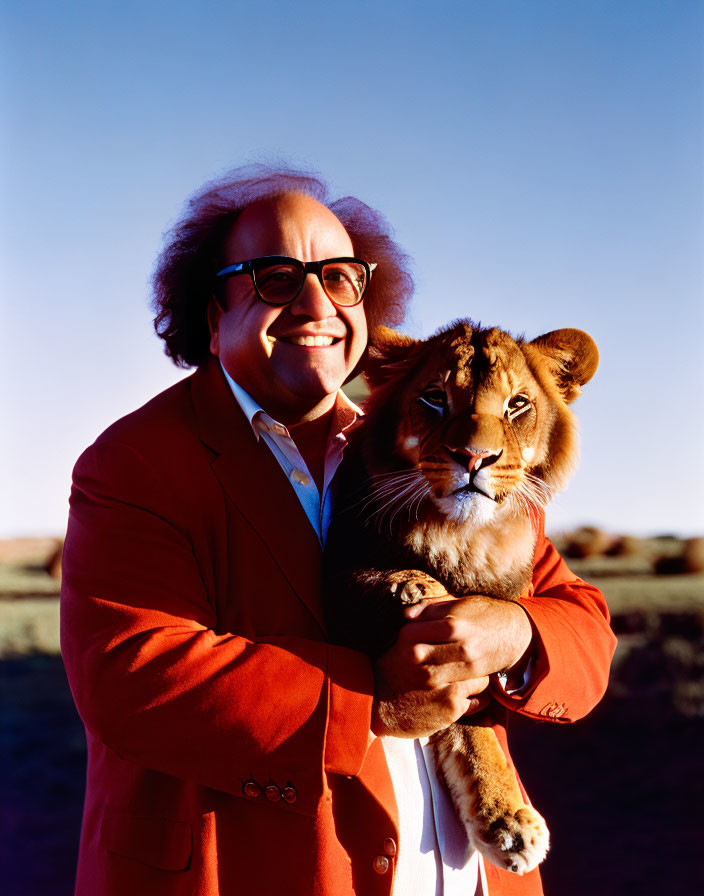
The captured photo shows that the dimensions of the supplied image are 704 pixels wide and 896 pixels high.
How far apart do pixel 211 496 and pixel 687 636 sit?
14.6 meters

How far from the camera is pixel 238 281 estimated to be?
2.56 m

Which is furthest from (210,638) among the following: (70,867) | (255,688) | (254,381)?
(70,867)

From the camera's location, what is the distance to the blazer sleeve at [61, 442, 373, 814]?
1.93 meters

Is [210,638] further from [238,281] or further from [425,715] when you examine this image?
[238,281]

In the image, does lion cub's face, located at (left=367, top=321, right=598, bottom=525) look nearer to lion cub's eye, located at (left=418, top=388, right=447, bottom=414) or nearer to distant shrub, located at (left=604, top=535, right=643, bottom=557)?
lion cub's eye, located at (left=418, top=388, right=447, bottom=414)

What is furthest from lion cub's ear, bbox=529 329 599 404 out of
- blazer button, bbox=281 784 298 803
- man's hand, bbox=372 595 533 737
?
blazer button, bbox=281 784 298 803

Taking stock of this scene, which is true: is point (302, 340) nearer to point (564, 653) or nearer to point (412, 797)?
point (564, 653)

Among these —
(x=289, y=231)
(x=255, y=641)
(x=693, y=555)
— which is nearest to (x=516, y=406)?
Answer: (x=289, y=231)

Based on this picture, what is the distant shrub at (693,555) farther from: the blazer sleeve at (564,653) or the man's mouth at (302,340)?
the man's mouth at (302,340)

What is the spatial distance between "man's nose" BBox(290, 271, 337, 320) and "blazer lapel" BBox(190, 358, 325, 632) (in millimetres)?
340

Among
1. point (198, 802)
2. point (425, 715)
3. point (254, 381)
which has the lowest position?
point (198, 802)

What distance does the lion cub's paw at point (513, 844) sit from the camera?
2.31 meters

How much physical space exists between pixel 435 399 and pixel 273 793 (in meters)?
1.08

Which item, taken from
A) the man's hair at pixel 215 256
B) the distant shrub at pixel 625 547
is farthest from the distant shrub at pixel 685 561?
the man's hair at pixel 215 256
